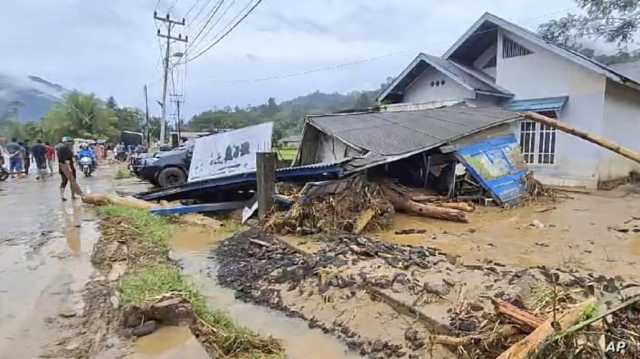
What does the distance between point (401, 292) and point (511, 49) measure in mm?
12187

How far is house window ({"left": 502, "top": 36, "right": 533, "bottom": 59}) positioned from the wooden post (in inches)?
368

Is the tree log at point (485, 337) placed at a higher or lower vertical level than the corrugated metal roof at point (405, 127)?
lower

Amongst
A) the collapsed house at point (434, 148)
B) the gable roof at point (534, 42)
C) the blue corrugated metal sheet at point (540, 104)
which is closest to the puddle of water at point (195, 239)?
the collapsed house at point (434, 148)

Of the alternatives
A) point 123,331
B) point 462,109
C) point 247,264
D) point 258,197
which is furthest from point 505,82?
point 123,331

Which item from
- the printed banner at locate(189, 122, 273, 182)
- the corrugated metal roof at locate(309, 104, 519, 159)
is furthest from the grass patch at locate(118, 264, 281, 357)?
the printed banner at locate(189, 122, 273, 182)

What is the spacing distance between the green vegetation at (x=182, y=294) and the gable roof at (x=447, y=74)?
10112mm

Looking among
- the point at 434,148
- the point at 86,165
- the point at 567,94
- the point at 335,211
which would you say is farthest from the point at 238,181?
the point at 86,165

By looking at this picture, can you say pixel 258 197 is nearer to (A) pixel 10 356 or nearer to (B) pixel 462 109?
(A) pixel 10 356

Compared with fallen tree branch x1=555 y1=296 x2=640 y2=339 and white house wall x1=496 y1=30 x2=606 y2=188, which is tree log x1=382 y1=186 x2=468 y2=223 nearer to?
fallen tree branch x1=555 y1=296 x2=640 y2=339

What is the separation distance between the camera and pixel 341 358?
13.3 ft

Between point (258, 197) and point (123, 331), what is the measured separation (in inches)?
204

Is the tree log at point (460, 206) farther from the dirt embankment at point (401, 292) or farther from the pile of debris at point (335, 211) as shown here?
the dirt embankment at point (401, 292)

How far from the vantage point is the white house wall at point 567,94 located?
12844 mm

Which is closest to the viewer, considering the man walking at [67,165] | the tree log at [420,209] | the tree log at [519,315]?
the tree log at [519,315]
